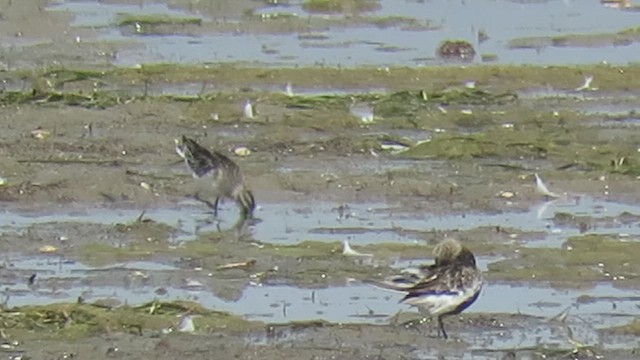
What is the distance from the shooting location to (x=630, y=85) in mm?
20688

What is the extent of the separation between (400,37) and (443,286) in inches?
508

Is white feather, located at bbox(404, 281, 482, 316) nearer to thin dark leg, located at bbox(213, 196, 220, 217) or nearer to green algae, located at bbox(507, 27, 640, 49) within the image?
thin dark leg, located at bbox(213, 196, 220, 217)

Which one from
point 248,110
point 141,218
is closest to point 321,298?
point 141,218

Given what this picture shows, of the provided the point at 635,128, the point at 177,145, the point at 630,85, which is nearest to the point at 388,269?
the point at 177,145

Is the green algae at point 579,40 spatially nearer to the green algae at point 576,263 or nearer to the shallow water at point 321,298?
the green algae at point 576,263

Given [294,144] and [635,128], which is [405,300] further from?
[635,128]

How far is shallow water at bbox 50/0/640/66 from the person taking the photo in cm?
2270

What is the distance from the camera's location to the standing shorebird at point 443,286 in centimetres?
1158

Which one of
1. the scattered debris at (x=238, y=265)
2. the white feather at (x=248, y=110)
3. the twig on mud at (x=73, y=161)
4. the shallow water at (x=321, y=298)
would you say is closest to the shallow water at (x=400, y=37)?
the white feather at (x=248, y=110)

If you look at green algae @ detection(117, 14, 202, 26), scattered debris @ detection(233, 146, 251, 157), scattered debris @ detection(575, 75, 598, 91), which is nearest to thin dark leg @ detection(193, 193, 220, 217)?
scattered debris @ detection(233, 146, 251, 157)

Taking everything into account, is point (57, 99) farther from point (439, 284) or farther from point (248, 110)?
point (439, 284)

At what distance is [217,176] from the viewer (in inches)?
602

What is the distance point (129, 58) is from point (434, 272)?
11162 mm

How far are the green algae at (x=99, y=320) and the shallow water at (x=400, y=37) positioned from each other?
1039 centimetres
